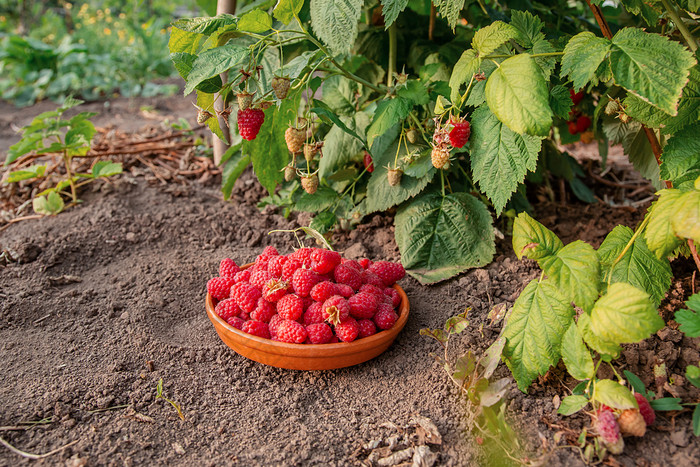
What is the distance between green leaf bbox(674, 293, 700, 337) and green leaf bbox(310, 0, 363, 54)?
3.88 feet

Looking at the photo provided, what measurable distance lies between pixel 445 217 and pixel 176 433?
3.93 feet

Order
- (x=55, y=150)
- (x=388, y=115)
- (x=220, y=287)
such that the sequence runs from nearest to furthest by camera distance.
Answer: (x=220, y=287)
(x=388, y=115)
(x=55, y=150)

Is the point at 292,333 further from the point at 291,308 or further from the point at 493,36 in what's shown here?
the point at 493,36

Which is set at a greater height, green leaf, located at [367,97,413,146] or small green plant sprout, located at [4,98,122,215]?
green leaf, located at [367,97,413,146]

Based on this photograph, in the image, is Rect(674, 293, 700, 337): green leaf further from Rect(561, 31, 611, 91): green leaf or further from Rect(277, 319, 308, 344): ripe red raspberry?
Rect(277, 319, 308, 344): ripe red raspberry

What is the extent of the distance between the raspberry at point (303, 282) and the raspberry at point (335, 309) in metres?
0.08

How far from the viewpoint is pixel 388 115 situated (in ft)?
6.31

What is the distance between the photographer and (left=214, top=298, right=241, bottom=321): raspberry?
5.67 ft

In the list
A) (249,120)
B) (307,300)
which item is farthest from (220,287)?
(249,120)

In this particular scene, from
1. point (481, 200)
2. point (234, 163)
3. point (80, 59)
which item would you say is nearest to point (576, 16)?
point (481, 200)

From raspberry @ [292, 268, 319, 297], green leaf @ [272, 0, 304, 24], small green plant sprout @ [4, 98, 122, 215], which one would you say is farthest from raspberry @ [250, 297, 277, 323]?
small green plant sprout @ [4, 98, 122, 215]

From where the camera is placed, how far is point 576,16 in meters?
2.57

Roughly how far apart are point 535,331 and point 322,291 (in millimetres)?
594

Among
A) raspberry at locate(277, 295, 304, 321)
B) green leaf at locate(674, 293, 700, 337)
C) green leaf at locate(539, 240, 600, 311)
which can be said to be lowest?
raspberry at locate(277, 295, 304, 321)
